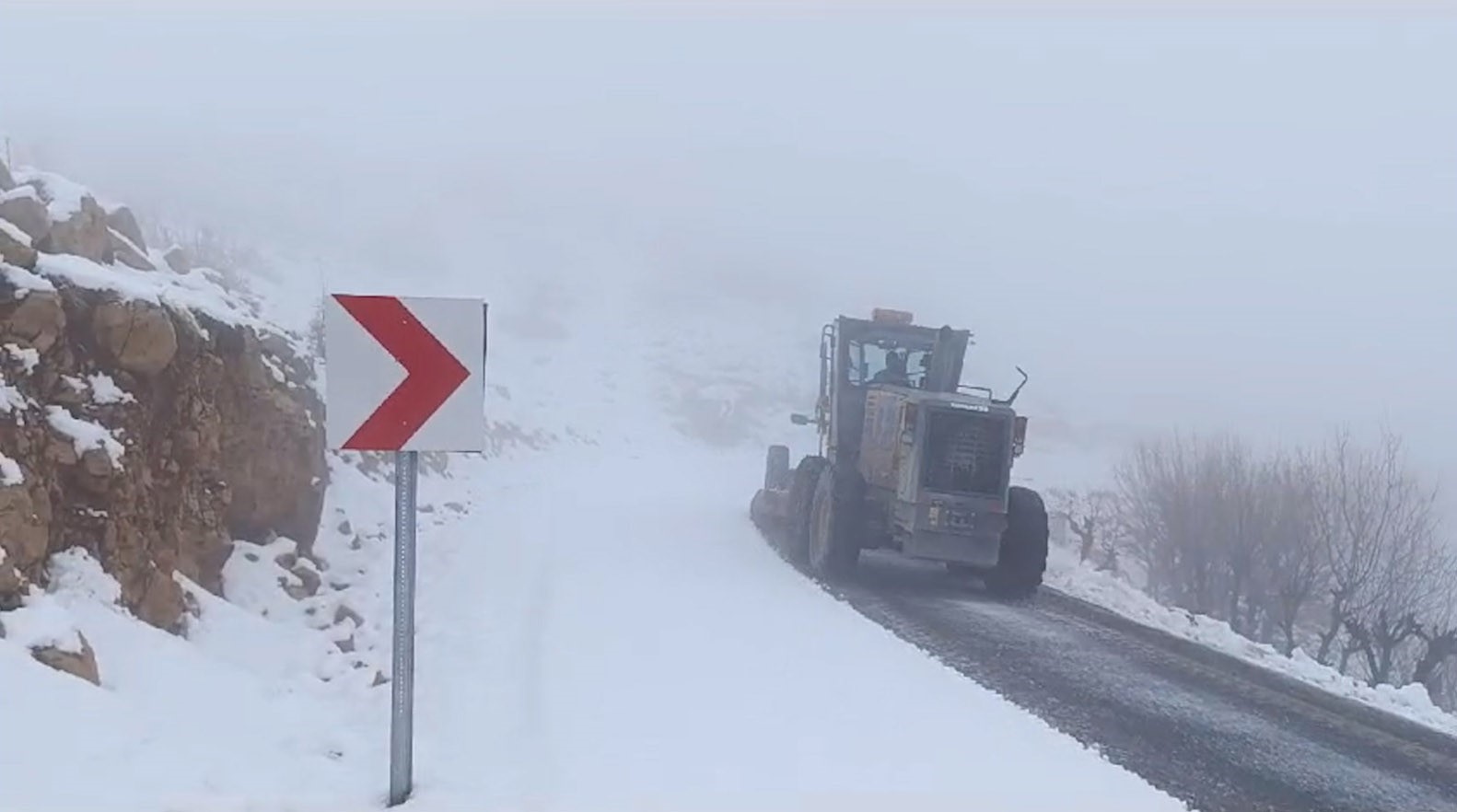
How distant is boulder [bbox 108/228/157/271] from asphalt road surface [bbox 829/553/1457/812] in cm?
709

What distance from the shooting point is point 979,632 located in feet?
35.2

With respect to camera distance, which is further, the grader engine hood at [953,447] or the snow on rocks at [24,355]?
the grader engine hood at [953,447]

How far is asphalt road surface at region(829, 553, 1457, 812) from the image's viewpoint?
652 centimetres

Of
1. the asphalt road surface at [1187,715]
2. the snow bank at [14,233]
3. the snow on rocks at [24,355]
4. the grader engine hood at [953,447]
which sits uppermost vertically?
the snow bank at [14,233]

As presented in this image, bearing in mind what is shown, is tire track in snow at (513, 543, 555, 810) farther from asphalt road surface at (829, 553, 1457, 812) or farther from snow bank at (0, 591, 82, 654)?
asphalt road surface at (829, 553, 1457, 812)

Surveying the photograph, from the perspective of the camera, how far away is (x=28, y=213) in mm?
7359

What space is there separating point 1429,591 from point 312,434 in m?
20.4

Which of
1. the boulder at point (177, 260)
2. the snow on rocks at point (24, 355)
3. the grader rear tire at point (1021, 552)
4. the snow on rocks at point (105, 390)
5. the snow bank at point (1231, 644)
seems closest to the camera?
the snow on rocks at point (24, 355)

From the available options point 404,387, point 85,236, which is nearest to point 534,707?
point 404,387

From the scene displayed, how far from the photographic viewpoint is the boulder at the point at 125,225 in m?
9.59

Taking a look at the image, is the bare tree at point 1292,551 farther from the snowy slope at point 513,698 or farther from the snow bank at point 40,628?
the snow bank at point 40,628

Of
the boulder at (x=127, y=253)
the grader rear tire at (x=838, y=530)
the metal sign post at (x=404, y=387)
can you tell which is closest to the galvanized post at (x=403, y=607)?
the metal sign post at (x=404, y=387)

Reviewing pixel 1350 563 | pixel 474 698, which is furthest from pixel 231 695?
pixel 1350 563

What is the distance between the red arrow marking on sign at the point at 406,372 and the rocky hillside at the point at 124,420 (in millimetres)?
1974
